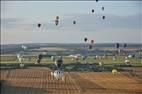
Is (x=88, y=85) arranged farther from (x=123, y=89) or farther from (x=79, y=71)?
(x=79, y=71)

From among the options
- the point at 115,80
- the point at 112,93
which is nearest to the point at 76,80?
the point at 115,80

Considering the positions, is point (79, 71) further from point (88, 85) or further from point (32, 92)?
point (32, 92)

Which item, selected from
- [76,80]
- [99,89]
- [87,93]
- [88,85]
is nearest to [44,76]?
[76,80]

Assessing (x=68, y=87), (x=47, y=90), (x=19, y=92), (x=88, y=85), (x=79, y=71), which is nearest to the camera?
(x=19, y=92)

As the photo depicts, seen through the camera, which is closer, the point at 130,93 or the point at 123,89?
the point at 130,93

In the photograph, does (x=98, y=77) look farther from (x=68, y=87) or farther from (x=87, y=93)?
(x=87, y=93)

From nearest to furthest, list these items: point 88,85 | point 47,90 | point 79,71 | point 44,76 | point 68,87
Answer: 1. point 47,90
2. point 68,87
3. point 88,85
4. point 44,76
5. point 79,71

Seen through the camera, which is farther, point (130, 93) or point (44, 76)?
point (44, 76)

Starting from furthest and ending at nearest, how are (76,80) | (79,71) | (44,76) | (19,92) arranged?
(79,71) → (44,76) → (76,80) → (19,92)

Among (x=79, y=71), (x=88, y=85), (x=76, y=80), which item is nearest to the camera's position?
(x=88, y=85)
